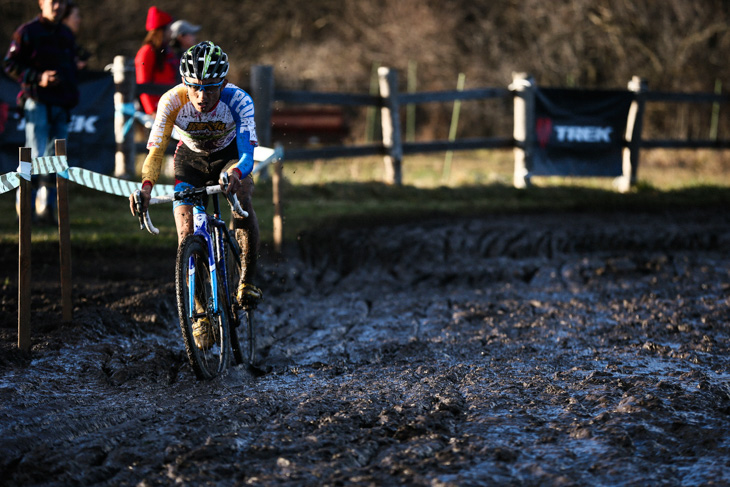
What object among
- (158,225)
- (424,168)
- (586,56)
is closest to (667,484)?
(158,225)

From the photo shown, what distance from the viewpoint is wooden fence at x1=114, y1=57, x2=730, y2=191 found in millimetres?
11805

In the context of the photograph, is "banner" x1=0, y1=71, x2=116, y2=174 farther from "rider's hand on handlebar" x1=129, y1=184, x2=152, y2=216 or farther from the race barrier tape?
"rider's hand on handlebar" x1=129, y1=184, x2=152, y2=216

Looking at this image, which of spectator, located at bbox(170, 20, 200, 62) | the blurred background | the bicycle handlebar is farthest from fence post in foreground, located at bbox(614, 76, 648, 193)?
the bicycle handlebar

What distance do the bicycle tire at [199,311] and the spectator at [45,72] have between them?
4.24 m

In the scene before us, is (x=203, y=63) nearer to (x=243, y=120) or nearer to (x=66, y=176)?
(x=243, y=120)

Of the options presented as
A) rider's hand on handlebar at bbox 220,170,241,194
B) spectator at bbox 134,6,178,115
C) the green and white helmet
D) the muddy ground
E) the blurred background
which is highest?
the blurred background

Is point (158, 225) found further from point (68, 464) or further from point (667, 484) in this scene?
point (667, 484)

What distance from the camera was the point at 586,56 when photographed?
23.1 metres

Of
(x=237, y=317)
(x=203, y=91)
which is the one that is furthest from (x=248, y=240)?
(x=203, y=91)

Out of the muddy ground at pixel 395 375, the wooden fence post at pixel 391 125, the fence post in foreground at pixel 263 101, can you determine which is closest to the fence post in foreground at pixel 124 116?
the fence post in foreground at pixel 263 101

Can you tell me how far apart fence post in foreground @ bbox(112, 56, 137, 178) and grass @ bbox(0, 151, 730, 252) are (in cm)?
47

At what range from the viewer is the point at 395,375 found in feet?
17.0

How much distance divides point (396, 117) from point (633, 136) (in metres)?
4.26

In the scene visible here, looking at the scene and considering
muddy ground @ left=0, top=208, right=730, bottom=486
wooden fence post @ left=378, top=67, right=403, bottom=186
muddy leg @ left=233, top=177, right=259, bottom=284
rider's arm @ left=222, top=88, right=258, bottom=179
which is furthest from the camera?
wooden fence post @ left=378, top=67, right=403, bottom=186
